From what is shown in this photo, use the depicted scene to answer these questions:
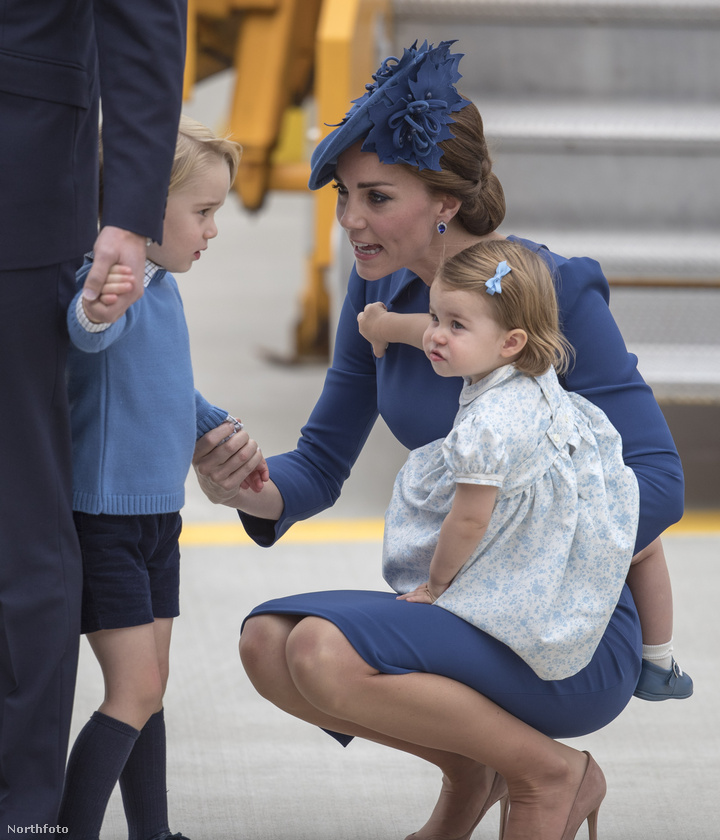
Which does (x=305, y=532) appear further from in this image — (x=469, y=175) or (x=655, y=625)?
(x=469, y=175)

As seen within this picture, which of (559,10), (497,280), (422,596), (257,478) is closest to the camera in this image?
(497,280)

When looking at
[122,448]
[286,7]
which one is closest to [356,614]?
[122,448]

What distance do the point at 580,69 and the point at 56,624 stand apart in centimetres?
298

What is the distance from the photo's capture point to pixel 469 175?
67.9 inches

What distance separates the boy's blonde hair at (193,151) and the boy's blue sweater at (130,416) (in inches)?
5.0

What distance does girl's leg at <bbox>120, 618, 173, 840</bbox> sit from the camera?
1675 millimetres

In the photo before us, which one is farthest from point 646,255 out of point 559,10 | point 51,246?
point 51,246

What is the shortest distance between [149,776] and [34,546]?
16.9 inches

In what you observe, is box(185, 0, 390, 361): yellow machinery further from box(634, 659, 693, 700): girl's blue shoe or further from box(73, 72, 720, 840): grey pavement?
box(634, 659, 693, 700): girl's blue shoe

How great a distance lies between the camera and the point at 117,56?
54.0 inches

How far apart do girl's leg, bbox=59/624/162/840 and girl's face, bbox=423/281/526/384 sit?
53 cm

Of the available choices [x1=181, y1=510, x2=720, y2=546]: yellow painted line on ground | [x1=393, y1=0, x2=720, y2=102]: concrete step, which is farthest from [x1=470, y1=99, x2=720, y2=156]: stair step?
[x1=181, y1=510, x2=720, y2=546]: yellow painted line on ground

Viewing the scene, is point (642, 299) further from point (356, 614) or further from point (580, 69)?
point (356, 614)

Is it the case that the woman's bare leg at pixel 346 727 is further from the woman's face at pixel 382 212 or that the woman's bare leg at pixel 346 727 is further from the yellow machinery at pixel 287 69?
the yellow machinery at pixel 287 69
